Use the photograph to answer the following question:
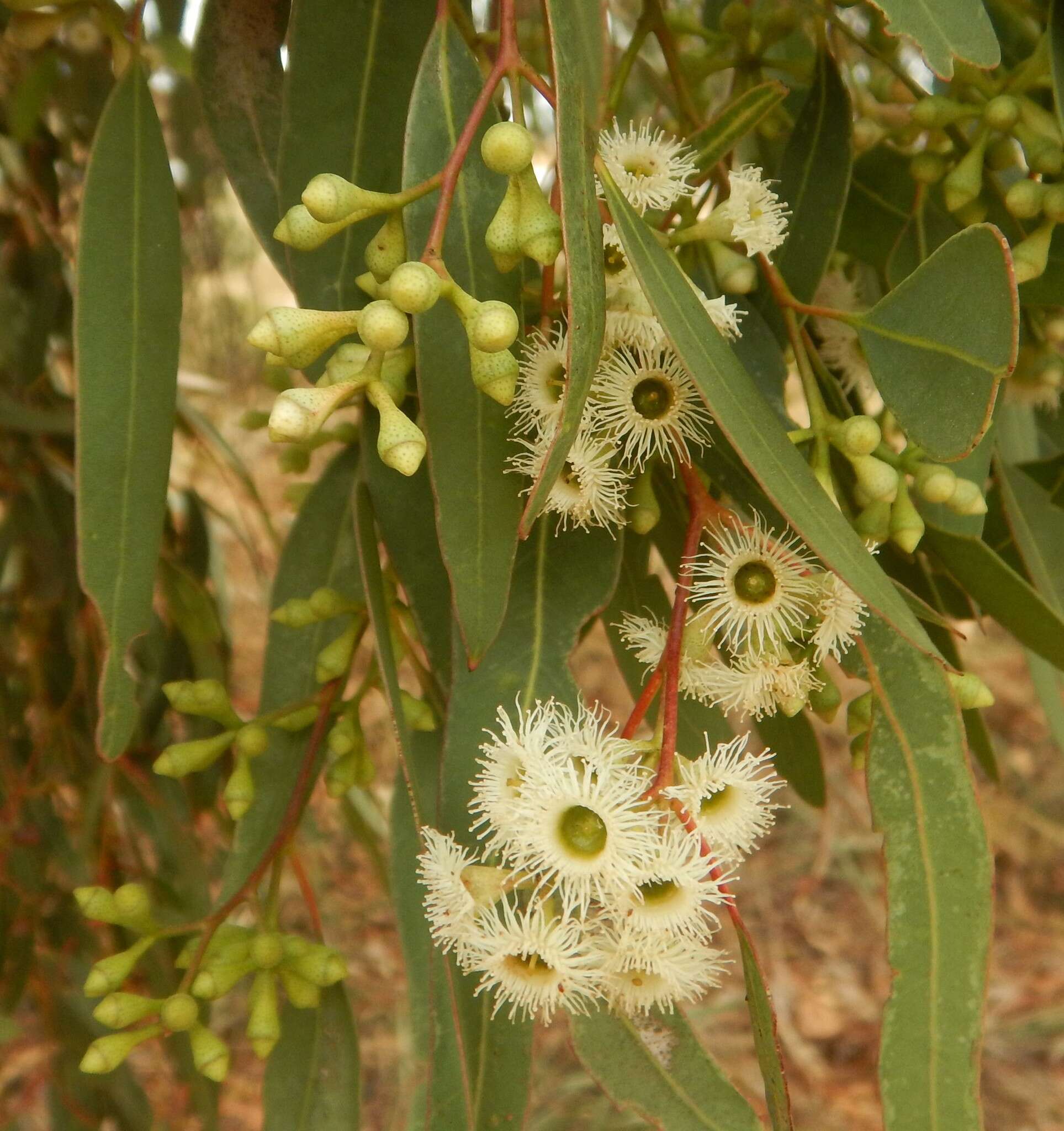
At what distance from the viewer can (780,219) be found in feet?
2.92

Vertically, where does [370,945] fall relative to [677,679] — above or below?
above

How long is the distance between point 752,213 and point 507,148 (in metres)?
0.28

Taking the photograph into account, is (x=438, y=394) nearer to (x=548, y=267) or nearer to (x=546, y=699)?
(x=548, y=267)

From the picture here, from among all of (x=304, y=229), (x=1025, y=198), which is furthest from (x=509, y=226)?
(x=1025, y=198)

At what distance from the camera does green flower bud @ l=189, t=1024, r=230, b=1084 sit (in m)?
0.96

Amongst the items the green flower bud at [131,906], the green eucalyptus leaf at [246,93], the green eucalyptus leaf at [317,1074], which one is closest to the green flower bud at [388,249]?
the green eucalyptus leaf at [246,93]

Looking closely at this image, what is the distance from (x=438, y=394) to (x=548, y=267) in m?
0.10

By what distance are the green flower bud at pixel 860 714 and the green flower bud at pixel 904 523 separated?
11 cm

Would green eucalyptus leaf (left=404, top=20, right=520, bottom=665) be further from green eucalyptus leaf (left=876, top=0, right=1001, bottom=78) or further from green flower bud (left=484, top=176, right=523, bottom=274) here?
green eucalyptus leaf (left=876, top=0, right=1001, bottom=78)

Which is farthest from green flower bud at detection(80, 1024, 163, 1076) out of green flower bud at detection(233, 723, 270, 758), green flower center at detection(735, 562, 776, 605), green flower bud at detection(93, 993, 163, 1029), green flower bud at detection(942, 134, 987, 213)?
green flower bud at detection(942, 134, 987, 213)

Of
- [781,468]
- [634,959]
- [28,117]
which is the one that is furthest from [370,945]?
[781,468]

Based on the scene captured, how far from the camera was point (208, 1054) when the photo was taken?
0.96 metres

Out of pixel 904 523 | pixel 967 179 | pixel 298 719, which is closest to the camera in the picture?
pixel 904 523

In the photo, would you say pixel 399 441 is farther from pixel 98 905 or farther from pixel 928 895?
pixel 98 905
